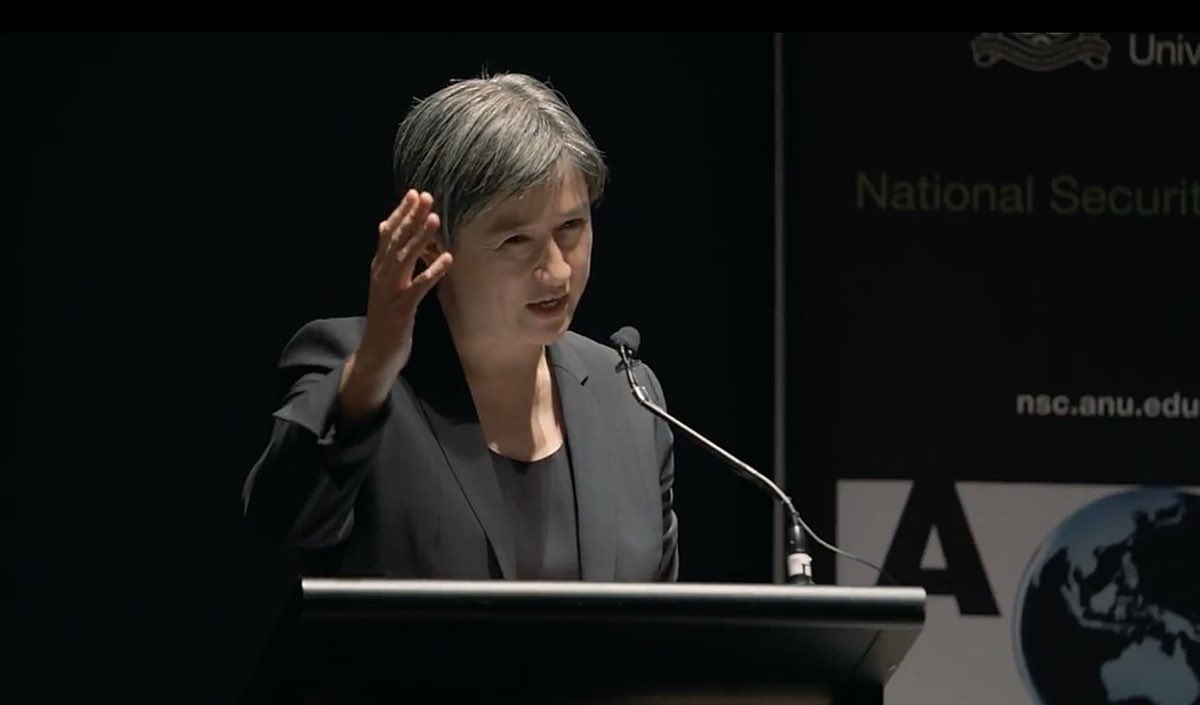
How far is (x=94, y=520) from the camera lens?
412 centimetres

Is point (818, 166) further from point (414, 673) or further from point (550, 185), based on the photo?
point (414, 673)

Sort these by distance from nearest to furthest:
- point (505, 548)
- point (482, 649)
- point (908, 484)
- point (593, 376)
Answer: point (482, 649)
point (505, 548)
point (593, 376)
point (908, 484)

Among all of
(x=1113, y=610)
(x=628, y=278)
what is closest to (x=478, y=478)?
(x=628, y=278)

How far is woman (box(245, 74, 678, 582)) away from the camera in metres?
2.27

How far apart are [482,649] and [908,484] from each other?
2222 millimetres

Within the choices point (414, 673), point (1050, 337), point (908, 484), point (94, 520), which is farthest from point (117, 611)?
point (414, 673)

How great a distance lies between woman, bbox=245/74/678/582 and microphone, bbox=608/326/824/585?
74 millimetres

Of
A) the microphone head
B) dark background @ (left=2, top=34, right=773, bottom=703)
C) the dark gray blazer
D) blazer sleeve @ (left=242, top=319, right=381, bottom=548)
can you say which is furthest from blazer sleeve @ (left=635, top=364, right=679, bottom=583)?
dark background @ (left=2, top=34, right=773, bottom=703)

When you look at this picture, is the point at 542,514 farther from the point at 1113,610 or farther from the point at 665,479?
the point at 1113,610

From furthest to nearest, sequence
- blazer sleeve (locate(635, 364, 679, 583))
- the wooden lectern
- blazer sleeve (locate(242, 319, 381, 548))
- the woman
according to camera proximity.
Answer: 1. blazer sleeve (locate(635, 364, 679, 583))
2. the woman
3. blazer sleeve (locate(242, 319, 381, 548))
4. the wooden lectern

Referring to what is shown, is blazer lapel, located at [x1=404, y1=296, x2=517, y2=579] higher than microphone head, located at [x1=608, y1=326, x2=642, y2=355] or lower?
lower

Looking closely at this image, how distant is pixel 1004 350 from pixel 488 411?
72.0 inches

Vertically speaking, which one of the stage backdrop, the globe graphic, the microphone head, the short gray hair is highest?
the short gray hair

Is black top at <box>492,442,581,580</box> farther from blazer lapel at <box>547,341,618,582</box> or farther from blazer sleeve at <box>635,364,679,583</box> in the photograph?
blazer sleeve at <box>635,364,679,583</box>
